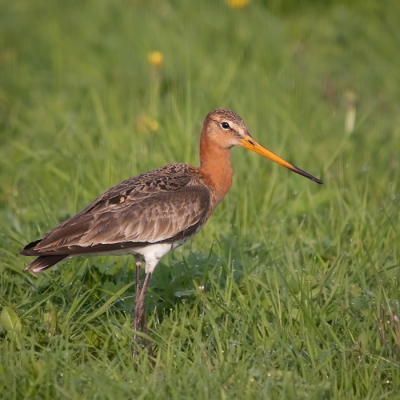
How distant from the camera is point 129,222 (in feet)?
15.5

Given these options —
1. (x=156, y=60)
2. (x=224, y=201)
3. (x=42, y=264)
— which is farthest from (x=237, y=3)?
(x=42, y=264)

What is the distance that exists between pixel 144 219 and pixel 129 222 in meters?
0.10

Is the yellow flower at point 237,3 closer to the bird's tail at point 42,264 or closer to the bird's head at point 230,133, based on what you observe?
the bird's head at point 230,133

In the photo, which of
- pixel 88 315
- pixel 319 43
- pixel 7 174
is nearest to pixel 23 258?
pixel 88 315

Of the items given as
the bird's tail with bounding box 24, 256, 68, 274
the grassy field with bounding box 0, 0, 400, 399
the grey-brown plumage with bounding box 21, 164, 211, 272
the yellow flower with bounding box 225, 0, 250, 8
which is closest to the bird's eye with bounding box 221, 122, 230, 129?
the grey-brown plumage with bounding box 21, 164, 211, 272

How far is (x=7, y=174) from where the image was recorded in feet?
23.9

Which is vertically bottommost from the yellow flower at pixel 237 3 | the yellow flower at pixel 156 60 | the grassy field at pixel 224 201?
the grassy field at pixel 224 201

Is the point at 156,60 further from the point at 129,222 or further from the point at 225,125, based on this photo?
the point at 129,222

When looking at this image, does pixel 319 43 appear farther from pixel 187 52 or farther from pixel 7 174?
pixel 7 174

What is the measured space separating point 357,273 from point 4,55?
660cm

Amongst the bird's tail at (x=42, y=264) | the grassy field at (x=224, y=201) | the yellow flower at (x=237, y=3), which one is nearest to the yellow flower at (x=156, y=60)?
the grassy field at (x=224, y=201)

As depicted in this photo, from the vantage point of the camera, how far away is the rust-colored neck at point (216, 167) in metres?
5.19

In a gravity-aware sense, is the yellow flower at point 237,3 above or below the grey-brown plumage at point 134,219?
above

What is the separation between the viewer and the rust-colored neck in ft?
17.0
